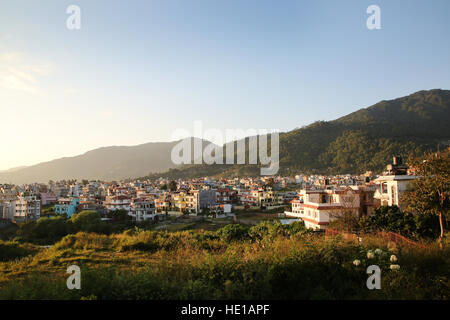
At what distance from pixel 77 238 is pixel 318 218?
12.6m

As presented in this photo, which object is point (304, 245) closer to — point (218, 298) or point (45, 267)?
point (218, 298)

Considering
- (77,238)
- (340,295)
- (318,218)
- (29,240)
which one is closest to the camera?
(340,295)

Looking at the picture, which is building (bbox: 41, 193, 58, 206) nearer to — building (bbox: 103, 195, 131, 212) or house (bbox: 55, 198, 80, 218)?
house (bbox: 55, 198, 80, 218)

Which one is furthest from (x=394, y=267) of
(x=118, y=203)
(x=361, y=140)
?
(x=361, y=140)

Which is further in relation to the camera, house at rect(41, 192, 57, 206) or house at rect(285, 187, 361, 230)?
house at rect(41, 192, 57, 206)

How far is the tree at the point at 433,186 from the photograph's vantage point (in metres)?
8.48

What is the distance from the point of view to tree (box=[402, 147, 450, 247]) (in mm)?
8481

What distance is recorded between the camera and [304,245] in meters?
5.32

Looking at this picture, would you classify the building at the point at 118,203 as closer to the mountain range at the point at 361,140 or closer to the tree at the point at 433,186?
the tree at the point at 433,186

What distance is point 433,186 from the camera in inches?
339

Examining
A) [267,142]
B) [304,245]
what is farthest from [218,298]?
[267,142]

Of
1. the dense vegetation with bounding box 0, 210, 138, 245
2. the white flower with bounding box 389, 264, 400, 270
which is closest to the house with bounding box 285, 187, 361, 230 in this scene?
the white flower with bounding box 389, 264, 400, 270

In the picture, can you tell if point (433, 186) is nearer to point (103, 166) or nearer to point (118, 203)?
point (118, 203)

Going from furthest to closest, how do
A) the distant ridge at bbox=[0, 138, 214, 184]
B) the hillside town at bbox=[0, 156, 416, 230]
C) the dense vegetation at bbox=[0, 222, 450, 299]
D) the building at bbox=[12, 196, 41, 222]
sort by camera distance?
the distant ridge at bbox=[0, 138, 214, 184] → the building at bbox=[12, 196, 41, 222] → the hillside town at bbox=[0, 156, 416, 230] → the dense vegetation at bbox=[0, 222, 450, 299]
